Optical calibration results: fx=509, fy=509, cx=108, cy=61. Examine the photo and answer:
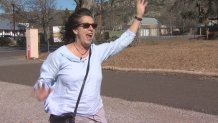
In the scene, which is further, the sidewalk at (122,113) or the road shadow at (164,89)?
the road shadow at (164,89)

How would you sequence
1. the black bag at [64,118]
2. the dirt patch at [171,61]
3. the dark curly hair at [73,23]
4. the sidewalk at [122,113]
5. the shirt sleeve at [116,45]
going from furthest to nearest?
the dirt patch at [171,61], the sidewalk at [122,113], the shirt sleeve at [116,45], the dark curly hair at [73,23], the black bag at [64,118]

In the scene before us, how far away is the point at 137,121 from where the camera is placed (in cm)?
873

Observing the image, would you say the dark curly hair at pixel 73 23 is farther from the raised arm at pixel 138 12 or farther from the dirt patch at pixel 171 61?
the dirt patch at pixel 171 61

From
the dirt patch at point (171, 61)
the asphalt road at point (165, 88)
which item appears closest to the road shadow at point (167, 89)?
the asphalt road at point (165, 88)

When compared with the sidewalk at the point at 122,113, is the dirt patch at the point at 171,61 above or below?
above

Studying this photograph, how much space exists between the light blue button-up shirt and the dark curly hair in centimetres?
11

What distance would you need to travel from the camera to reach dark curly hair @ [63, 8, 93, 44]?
4.36m

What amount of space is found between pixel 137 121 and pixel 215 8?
39801 millimetres

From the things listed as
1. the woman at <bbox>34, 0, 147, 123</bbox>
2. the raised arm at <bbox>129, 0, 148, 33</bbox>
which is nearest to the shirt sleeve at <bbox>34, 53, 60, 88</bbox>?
the woman at <bbox>34, 0, 147, 123</bbox>

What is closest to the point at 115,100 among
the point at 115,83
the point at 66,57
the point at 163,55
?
the point at 115,83

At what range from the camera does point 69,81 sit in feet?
13.9

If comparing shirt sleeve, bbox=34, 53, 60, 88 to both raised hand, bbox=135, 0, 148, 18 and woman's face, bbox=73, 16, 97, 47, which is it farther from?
raised hand, bbox=135, 0, 148, 18

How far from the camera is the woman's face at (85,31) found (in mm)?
4305

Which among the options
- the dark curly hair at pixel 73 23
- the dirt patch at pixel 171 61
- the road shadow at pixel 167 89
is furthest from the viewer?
the dirt patch at pixel 171 61
